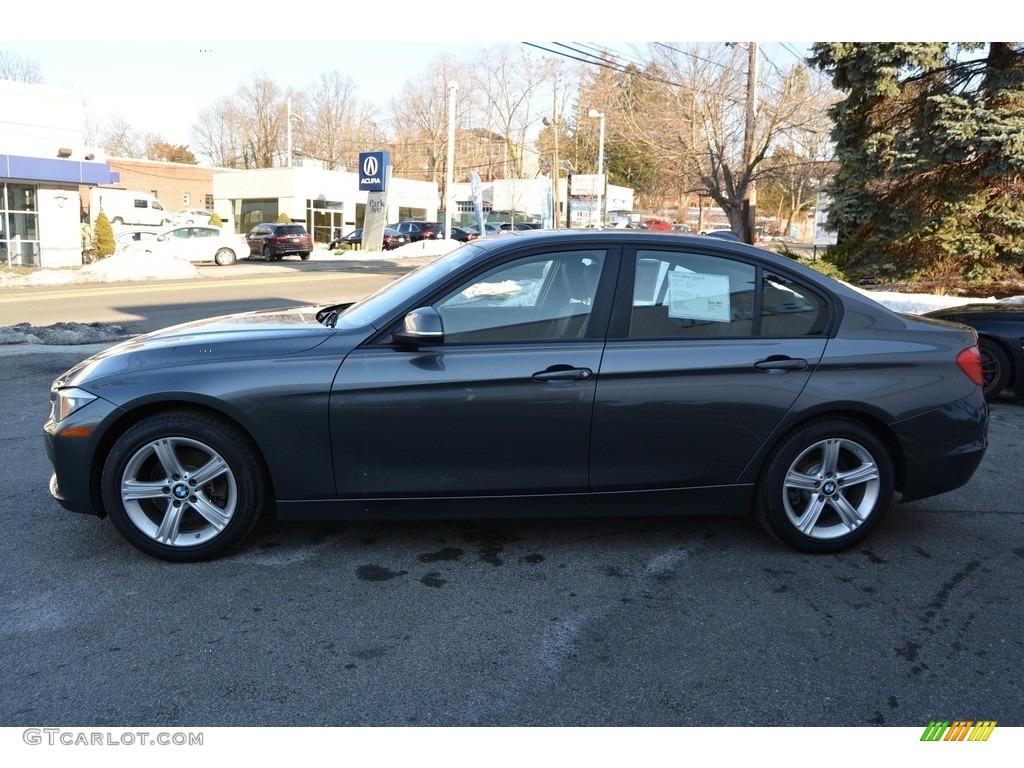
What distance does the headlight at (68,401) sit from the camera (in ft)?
13.1

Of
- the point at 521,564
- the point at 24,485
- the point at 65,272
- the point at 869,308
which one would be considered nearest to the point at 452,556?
the point at 521,564

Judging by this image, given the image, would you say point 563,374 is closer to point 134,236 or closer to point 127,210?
point 134,236

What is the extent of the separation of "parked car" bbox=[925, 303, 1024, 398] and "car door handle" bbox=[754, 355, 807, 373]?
4.76 m

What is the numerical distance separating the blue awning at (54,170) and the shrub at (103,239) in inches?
89.1

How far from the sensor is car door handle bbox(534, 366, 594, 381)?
407 cm

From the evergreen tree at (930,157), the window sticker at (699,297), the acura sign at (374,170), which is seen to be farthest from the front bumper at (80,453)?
the acura sign at (374,170)

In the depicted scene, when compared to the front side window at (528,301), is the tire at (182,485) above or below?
below

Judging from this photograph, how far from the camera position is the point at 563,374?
4.08 metres

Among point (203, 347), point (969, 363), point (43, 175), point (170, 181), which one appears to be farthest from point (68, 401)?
point (170, 181)

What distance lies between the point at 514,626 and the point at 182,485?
5.68ft

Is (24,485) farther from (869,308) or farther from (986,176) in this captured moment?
(986,176)

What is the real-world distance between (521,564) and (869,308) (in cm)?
227

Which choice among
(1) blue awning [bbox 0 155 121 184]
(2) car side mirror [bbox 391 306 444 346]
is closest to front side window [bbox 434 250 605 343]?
(2) car side mirror [bbox 391 306 444 346]
